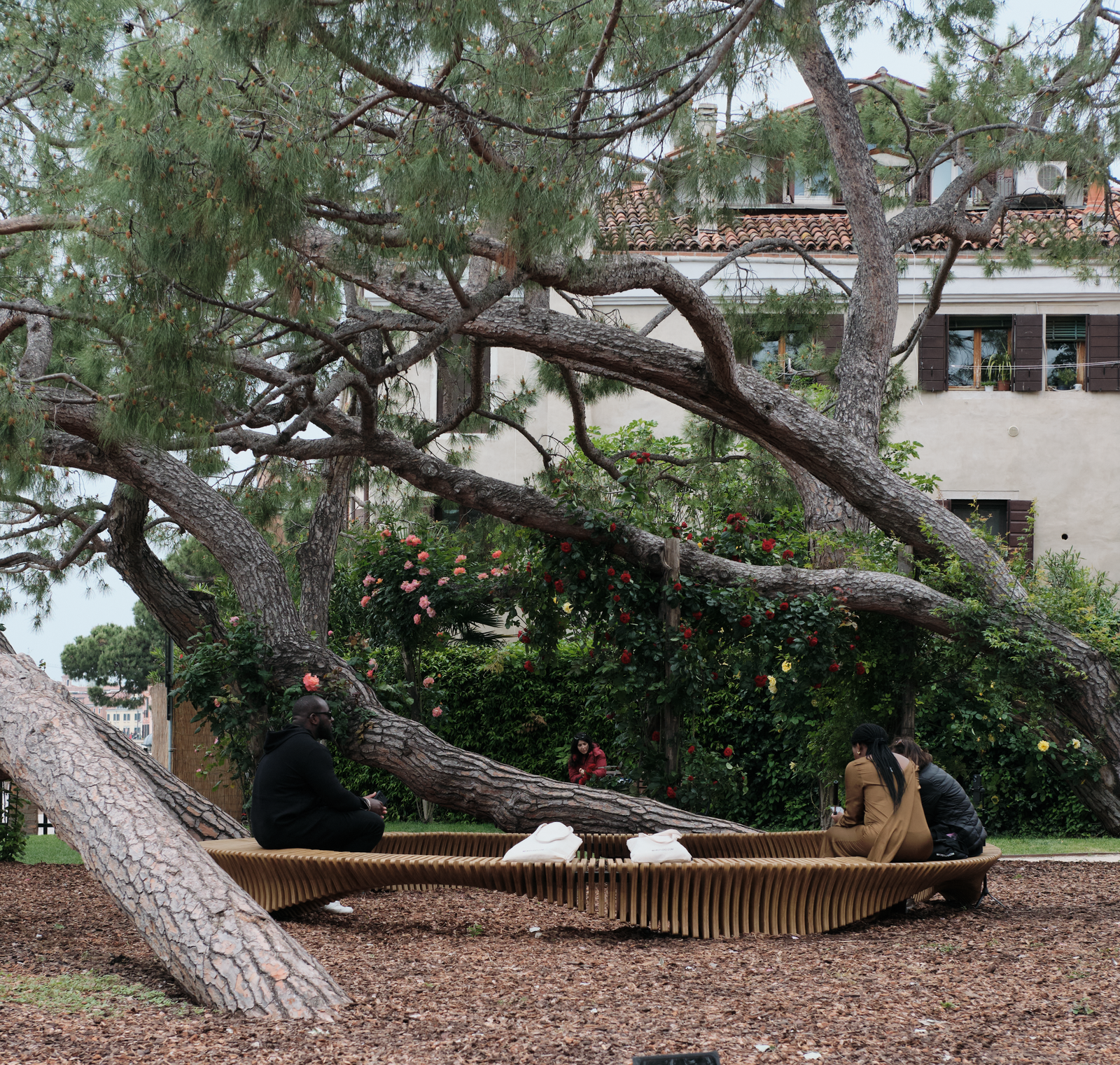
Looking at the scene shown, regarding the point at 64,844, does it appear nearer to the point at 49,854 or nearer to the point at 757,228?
the point at 49,854

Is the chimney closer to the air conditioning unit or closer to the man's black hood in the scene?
the air conditioning unit

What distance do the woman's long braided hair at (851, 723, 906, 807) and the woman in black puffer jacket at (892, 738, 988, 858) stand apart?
1.16 feet

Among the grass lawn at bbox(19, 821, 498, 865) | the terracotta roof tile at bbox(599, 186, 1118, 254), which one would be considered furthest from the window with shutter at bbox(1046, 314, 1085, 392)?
the grass lawn at bbox(19, 821, 498, 865)

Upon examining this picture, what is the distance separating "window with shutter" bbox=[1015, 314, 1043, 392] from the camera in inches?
682

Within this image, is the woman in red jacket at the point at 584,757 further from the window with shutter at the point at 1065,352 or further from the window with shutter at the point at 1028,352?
the window with shutter at the point at 1065,352

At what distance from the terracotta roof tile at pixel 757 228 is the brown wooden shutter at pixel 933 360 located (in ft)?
4.49

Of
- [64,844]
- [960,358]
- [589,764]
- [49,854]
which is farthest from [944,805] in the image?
[960,358]

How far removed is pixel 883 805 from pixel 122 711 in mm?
66309

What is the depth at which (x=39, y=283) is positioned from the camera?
8883 mm

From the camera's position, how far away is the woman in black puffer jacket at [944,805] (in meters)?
6.35

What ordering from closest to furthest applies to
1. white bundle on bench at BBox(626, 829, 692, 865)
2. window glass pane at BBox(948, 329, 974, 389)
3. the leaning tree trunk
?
the leaning tree trunk
white bundle on bench at BBox(626, 829, 692, 865)
window glass pane at BBox(948, 329, 974, 389)

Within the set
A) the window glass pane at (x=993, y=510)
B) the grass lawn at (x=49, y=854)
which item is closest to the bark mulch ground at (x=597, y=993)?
the grass lawn at (x=49, y=854)

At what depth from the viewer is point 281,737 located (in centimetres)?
592

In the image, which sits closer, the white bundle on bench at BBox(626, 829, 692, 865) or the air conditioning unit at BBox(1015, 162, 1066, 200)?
the white bundle on bench at BBox(626, 829, 692, 865)
